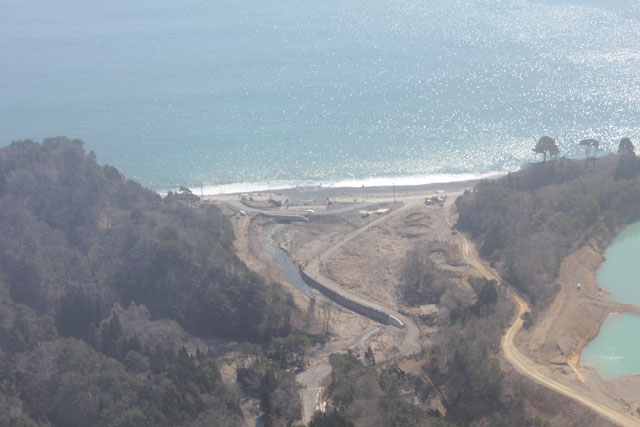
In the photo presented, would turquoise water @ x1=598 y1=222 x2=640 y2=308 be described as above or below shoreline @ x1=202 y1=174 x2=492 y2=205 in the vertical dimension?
below

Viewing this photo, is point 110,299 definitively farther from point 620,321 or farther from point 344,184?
point 620,321

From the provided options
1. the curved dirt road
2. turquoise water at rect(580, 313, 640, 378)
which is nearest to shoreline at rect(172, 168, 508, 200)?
the curved dirt road

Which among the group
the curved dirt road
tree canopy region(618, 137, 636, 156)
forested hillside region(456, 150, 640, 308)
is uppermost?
tree canopy region(618, 137, 636, 156)

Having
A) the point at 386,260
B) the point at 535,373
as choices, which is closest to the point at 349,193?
the point at 386,260

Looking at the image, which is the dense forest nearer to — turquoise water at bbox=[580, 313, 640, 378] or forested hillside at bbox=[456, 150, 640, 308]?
forested hillside at bbox=[456, 150, 640, 308]

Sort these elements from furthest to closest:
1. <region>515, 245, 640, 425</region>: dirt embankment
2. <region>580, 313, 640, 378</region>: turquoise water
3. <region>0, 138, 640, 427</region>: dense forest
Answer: <region>580, 313, 640, 378</region>: turquoise water < <region>0, 138, 640, 427</region>: dense forest < <region>515, 245, 640, 425</region>: dirt embankment

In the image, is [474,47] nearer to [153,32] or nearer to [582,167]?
[582,167]
